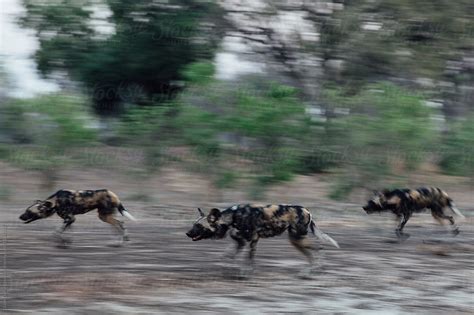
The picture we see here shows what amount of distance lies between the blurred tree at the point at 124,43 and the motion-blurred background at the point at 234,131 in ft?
0.18

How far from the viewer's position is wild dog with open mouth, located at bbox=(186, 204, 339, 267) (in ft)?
36.6

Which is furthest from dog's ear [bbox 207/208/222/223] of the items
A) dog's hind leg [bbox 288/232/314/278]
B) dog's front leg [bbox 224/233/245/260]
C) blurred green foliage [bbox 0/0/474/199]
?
blurred green foliage [bbox 0/0/474/199]

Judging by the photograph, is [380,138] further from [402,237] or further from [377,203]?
[402,237]

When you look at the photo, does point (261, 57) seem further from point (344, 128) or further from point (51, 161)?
point (51, 161)

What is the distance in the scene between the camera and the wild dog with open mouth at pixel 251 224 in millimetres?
11148

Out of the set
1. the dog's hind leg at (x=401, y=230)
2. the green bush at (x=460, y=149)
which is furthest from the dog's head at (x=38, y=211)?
the green bush at (x=460, y=149)

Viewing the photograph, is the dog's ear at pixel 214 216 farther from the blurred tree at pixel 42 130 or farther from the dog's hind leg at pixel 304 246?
the blurred tree at pixel 42 130

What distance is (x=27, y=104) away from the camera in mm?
20984

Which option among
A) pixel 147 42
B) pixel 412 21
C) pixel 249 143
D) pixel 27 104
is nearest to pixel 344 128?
pixel 249 143

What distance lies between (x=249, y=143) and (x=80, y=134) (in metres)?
4.31

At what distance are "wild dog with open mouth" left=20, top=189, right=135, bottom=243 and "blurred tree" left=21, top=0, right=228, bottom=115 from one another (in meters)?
13.2

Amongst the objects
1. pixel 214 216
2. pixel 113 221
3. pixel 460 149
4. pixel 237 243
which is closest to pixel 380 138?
pixel 460 149

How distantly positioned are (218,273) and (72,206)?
10.8 feet

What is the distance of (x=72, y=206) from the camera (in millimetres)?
13516
